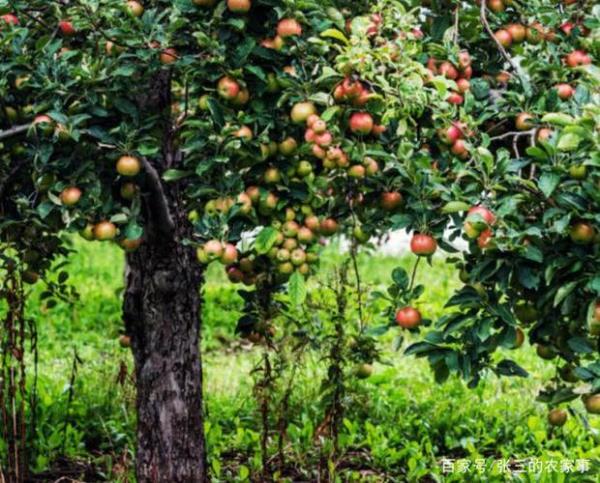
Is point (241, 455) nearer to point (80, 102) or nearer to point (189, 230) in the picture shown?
point (189, 230)

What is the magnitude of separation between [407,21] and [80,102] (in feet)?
3.17

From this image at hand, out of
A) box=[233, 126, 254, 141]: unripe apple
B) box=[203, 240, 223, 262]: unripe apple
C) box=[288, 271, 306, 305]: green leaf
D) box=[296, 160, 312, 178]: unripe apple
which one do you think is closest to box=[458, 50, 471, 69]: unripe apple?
box=[296, 160, 312, 178]: unripe apple

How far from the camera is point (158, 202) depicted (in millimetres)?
3264

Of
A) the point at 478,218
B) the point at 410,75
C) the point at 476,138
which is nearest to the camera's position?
the point at 478,218

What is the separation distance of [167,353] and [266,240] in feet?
3.03

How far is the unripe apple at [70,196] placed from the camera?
9.14ft

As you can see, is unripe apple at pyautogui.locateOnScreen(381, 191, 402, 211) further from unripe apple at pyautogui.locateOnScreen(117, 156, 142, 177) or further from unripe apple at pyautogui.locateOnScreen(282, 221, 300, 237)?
unripe apple at pyautogui.locateOnScreen(117, 156, 142, 177)

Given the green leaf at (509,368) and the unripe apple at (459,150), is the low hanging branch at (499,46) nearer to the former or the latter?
the unripe apple at (459,150)

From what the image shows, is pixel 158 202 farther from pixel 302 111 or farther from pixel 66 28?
pixel 302 111

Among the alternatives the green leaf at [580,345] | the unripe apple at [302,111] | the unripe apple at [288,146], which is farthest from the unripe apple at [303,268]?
the green leaf at [580,345]

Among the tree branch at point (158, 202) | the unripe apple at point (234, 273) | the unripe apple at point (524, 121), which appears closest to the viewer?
the unripe apple at point (524, 121)

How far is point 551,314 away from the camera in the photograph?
8.71ft

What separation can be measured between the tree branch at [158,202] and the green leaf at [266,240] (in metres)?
0.44

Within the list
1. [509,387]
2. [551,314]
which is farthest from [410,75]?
[509,387]
